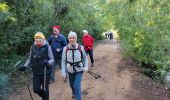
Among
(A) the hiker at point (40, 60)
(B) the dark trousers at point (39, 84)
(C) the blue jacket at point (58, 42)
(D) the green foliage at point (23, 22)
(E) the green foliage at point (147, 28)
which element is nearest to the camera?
(A) the hiker at point (40, 60)

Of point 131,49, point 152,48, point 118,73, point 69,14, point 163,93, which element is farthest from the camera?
point 69,14

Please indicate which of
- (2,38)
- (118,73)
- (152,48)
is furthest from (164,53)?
(2,38)

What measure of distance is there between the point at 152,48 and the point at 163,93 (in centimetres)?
449

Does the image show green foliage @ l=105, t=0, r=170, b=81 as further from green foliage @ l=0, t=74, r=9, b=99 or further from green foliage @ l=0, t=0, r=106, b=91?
green foliage @ l=0, t=74, r=9, b=99

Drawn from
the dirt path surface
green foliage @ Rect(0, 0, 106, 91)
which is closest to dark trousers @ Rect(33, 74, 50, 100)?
the dirt path surface

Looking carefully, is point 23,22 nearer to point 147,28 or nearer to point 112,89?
point 112,89

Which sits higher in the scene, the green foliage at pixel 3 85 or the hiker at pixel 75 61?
the hiker at pixel 75 61

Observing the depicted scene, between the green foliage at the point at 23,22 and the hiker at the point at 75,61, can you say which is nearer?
the hiker at the point at 75,61

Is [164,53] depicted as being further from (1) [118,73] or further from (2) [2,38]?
(2) [2,38]

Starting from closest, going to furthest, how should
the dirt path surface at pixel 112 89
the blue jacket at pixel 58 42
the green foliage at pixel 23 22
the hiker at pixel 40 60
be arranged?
the hiker at pixel 40 60 → the dirt path surface at pixel 112 89 → the blue jacket at pixel 58 42 → the green foliage at pixel 23 22

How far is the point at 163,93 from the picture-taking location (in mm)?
11188

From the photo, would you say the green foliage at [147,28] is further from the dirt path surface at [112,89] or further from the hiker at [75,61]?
the hiker at [75,61]

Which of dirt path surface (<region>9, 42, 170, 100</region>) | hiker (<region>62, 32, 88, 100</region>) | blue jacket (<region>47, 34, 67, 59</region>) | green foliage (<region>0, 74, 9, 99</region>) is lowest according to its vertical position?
dirt path surface (<region>9, 42, 170, 100</region>)

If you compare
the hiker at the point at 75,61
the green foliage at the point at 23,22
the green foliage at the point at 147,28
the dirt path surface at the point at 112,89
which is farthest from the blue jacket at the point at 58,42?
the green foliage at the point at 147,28
